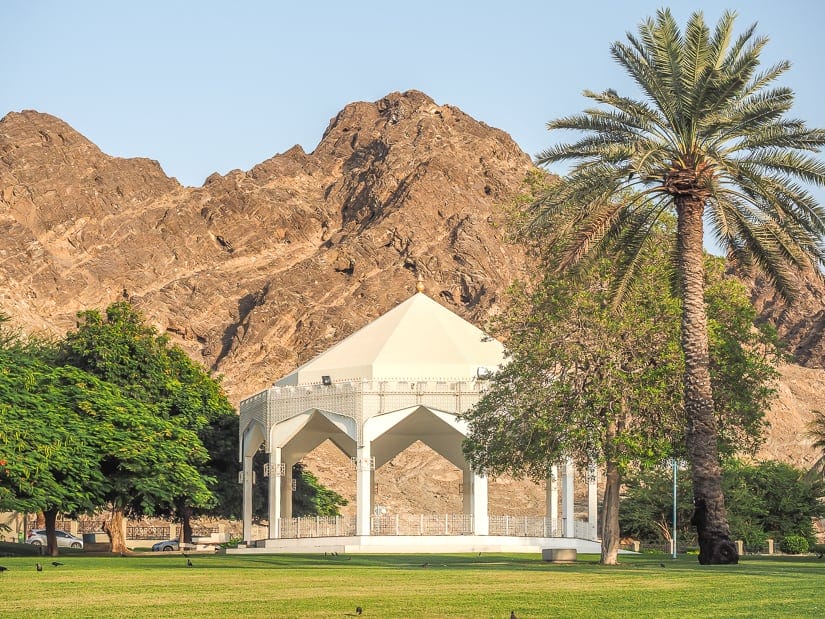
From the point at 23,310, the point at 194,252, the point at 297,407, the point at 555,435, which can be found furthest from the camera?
the point at 194,252

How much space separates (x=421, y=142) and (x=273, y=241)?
25.2 meters

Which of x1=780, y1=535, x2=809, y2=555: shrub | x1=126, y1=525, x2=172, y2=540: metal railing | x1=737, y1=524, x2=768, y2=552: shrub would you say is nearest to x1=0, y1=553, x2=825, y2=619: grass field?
x1=780, y1=535, x2=809, y2=555: shrub

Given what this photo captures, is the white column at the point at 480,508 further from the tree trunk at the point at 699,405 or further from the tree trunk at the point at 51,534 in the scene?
the tree trunk at the point at 699,405

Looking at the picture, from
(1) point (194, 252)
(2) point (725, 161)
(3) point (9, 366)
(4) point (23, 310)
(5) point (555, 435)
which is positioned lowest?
(5) point (555, 435)

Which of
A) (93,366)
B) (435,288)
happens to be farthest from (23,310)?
(93,366)

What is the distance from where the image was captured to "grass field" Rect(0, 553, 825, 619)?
16547 millimetres

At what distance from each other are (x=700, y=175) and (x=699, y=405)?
5.22m

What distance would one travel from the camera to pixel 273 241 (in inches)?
6614

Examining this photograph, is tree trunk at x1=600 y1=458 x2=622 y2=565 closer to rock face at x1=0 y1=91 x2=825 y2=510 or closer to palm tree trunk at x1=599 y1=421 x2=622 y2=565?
palm tree trunk at x1=599 y1=421 x2=622 y2=565

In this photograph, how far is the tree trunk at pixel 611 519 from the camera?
32031 mm

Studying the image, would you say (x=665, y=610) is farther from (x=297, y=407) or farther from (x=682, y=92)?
(x=297, y=407)

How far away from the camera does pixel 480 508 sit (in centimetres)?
4419

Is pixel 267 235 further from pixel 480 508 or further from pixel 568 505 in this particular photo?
pixel 480 508

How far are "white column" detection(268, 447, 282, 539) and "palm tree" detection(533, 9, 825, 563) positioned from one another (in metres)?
20.6
